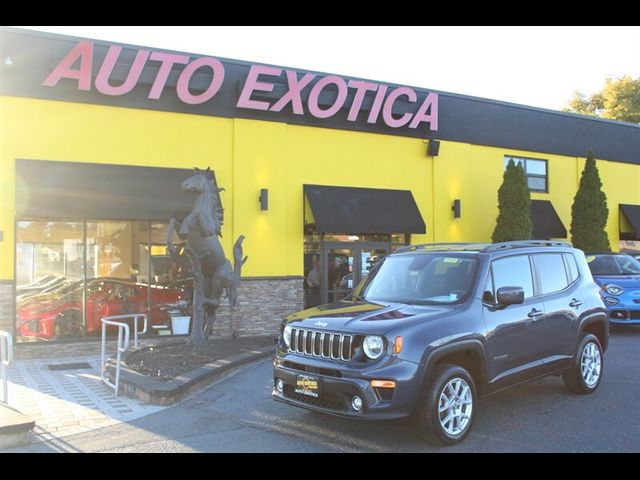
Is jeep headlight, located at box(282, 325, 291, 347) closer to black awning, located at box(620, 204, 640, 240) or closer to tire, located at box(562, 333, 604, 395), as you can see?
tire, located at box(562, 333, 604, 395)

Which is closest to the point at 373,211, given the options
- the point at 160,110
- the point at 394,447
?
the point at 160,110

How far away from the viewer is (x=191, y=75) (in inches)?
494

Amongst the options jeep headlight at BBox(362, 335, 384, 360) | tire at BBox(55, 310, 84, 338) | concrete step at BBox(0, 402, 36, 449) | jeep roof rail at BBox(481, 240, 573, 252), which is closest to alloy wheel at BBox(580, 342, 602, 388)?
jeep roof rail at BBox(481, 240, 573, 252)

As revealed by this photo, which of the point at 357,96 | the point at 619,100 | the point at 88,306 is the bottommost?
the point at 88,306

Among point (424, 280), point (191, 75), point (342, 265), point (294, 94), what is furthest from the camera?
point (342, 265)

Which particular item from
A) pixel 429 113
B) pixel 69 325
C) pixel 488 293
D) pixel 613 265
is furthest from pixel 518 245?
pixel 429 113

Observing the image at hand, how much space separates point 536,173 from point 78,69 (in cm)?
1375

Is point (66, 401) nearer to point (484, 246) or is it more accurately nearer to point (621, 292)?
point (484, 246)

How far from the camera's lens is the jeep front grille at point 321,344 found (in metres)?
5.14

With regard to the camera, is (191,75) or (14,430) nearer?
(14,430)

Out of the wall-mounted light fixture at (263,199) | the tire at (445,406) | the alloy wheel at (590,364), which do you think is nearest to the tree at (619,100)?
the wall-mounted light fixture at (263,199)

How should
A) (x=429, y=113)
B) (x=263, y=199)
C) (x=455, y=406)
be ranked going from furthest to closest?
(x=429, y=113)
(x=263, y=199)
(x=455, y=406)

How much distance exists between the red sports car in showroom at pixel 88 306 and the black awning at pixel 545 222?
10.8m

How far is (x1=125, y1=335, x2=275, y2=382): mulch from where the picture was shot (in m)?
8.24
